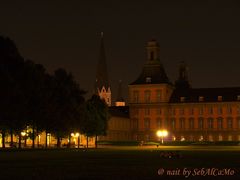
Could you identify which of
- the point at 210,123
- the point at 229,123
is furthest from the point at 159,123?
the point at 229,123

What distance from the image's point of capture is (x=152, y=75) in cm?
16100

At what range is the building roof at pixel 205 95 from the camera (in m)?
155

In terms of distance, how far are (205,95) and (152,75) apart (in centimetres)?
1525

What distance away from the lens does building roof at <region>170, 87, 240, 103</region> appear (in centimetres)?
15462

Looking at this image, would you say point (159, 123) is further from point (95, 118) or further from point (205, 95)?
point (95, 118)

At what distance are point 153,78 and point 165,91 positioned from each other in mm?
5085

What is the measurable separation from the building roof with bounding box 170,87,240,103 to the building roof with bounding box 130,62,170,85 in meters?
4.97

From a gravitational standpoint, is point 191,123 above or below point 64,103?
below

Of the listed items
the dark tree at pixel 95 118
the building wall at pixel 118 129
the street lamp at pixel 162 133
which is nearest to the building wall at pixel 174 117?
the building wall at pixel 118 129

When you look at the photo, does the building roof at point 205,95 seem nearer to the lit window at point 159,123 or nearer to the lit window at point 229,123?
the lit window at point 229,123

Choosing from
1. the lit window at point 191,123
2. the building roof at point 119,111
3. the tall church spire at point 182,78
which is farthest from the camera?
the tall church spire at point 182,78

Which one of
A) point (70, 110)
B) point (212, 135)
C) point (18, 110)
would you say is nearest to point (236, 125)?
point (212, 135)

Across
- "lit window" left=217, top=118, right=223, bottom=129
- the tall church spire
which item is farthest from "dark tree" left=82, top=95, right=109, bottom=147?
the tall church spire

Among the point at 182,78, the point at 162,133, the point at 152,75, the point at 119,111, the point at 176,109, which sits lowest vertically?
the point at 162,133
